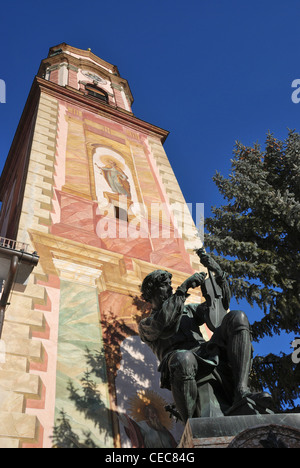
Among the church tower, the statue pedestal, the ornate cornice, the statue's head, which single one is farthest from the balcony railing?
the ornate cornice

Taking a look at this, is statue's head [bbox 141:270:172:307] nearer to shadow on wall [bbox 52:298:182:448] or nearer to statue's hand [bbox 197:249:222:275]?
statue's hand [bbox 197:249:222:275]

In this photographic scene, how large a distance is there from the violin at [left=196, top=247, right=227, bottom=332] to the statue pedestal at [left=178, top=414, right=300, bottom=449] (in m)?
1.18

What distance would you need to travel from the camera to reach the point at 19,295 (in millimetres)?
6449

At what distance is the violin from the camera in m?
4.22

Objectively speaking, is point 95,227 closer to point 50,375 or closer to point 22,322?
point 22,322

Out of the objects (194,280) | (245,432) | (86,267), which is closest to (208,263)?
(194,280)

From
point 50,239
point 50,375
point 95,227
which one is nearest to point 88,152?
point 95,227

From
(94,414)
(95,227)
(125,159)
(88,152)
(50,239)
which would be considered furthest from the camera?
(125,159)

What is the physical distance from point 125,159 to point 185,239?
3.36 metres

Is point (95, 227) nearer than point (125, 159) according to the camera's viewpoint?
Yes

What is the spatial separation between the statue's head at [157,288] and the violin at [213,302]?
39 cm

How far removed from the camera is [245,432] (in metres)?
2.75

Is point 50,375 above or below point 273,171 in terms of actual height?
below

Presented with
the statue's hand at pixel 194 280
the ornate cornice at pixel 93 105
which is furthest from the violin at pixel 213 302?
the ornate cornice at pixel 93 105
